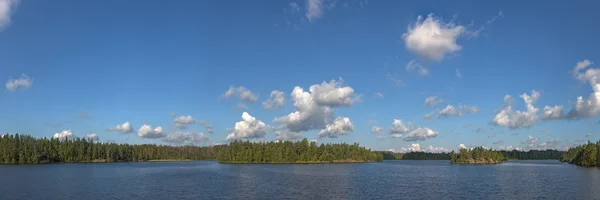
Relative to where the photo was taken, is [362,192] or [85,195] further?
[362,192]

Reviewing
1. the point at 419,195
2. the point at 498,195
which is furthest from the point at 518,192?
the point at 419,195

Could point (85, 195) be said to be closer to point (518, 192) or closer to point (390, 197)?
point (390, 197)

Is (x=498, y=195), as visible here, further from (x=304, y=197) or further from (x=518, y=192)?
(x=304, y=197)

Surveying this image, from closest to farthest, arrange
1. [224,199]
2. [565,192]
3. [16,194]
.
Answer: [224,199]
[16,194]
[565,192]

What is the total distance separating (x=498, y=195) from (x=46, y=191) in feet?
288

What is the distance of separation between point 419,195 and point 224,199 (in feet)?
117

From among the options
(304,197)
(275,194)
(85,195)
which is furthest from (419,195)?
(85,195)

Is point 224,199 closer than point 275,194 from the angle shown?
Yes

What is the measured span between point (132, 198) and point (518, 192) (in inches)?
2892

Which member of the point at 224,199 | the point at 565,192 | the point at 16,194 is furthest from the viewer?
the point at 565,192

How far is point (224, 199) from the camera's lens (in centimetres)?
7194

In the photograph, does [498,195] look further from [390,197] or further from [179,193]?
[179,193]

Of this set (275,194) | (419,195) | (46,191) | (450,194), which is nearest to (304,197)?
(275,194)

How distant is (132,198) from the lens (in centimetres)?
7300
